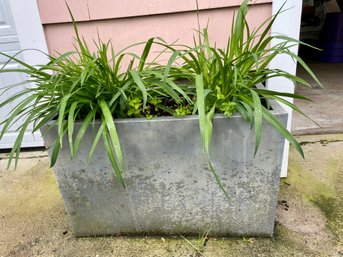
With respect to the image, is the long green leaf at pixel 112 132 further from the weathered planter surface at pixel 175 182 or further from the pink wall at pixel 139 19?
the pink wall at pixel 139 19

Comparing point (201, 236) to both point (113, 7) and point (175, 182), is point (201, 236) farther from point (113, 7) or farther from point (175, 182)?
point (113, 7)

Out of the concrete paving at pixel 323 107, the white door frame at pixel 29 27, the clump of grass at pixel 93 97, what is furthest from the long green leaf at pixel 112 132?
the concrete paving at pixel 323 107

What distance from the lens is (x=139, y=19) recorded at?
157 cm

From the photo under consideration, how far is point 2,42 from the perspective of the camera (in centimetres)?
185

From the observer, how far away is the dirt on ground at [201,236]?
47.6 inches

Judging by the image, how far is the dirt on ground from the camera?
3.96 feet

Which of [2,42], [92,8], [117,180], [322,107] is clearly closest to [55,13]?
[92,8]

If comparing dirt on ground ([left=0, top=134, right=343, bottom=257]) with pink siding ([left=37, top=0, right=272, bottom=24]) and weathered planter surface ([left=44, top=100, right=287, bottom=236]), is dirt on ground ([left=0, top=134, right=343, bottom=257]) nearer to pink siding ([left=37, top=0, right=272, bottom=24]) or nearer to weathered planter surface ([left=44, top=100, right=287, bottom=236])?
weathered planter surface ([left=44, top=100, right=287, bottom=236])

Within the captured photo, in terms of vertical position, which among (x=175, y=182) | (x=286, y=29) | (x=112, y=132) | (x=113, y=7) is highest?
(x=113, y=7)

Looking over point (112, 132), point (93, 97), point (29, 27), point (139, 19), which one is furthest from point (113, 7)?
point (112, 132)

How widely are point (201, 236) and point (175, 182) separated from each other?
30cm

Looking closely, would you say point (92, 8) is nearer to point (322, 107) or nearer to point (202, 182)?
point (202, 182)

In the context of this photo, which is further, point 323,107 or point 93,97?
point 323,107

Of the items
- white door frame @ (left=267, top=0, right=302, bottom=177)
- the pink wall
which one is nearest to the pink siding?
the pink wall
